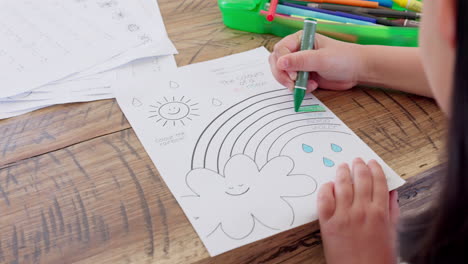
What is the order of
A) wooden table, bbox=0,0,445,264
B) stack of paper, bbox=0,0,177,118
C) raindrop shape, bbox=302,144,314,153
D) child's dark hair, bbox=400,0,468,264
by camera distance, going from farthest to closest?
1. stack of paper, bbox=0,0,177,118
2. raindrop shape, bbox=302,144,314,153
3. wooden table, bbox=0,0,445,264
4. child's dark hair, bbox=400,0,468,264

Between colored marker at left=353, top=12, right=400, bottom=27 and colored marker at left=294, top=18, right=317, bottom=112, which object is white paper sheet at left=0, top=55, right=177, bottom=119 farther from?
colored marker at left=353, top=12, right=400, bottom=27

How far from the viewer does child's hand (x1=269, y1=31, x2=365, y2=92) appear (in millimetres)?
753

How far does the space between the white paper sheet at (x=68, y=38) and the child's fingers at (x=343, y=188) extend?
370 mm

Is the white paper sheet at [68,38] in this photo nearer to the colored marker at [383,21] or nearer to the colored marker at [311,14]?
the colored marker at [311,14]

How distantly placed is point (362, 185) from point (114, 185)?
0.31 metres

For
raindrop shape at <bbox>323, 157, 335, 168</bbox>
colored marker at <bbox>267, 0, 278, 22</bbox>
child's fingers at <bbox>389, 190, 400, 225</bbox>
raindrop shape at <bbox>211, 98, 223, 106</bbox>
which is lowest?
child's fingers at <bbox>389, 190, 400, 225</bbox>

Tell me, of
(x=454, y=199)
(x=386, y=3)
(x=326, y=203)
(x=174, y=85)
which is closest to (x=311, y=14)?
(x=386, y=3)

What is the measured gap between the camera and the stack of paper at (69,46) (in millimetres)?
779

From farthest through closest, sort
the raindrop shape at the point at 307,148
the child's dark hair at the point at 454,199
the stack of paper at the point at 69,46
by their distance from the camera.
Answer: the stack of paper at the point at 69,46 < the raindrop shape at the point at 307,148 < the child's dark hair at the point at 454,199

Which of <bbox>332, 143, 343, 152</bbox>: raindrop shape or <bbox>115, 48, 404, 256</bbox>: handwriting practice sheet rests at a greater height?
<bbox>332, 143, 343, 152</bbox>: raindrop shape

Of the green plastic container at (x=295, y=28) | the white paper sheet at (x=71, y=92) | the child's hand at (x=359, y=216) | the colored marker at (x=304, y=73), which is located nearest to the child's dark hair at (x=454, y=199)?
the child's hand at (x=359, y=216)

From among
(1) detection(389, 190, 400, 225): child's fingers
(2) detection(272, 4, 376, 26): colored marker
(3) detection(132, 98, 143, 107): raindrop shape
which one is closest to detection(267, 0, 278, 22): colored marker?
(2) detection(272, 4, 376, 26): colored marker

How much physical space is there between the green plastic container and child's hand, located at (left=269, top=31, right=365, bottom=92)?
0.04m

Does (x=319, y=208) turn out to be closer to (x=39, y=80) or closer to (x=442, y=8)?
(x=442, y=8)
